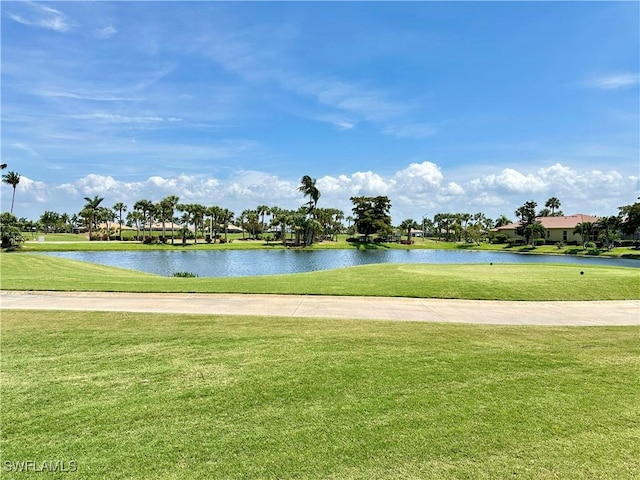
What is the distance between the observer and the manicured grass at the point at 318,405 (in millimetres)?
3852

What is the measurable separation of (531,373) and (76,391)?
704 centimetres

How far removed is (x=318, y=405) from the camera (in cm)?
500

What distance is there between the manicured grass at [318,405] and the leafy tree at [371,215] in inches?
3735

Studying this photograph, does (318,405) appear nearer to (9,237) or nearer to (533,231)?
(9,237)

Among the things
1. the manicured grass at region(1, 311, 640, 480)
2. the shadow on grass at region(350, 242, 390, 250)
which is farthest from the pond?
the shadow on grass at region(350, 242, 390, 250)

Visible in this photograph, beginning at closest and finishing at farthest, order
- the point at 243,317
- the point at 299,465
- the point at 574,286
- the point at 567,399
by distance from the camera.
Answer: the point at 299,465 < the point at 567,399 < the point at 243,317 < the point at 574,286

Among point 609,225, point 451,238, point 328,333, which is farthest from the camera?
point 451,238

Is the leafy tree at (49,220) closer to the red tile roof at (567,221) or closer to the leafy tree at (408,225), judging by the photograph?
the leafy tree at (408,225)

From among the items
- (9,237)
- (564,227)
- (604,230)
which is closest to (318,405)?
(9,237)

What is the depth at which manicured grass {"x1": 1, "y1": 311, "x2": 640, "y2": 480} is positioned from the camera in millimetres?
3852

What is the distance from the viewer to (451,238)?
4921 inches

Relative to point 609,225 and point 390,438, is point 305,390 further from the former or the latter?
point 609,225

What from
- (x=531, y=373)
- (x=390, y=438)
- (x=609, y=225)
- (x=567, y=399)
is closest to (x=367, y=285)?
(x=531, y=373)

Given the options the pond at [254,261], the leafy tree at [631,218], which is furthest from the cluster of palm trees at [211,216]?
the leafy tree at [631,218]
